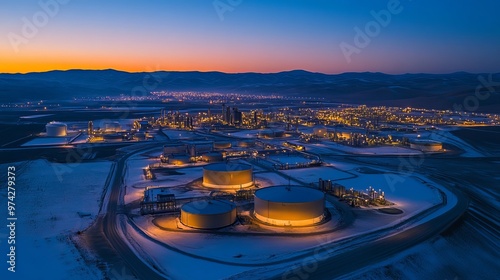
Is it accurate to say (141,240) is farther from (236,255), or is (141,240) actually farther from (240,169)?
(240,169)

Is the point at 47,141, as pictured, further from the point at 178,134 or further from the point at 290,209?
the point at 290,209

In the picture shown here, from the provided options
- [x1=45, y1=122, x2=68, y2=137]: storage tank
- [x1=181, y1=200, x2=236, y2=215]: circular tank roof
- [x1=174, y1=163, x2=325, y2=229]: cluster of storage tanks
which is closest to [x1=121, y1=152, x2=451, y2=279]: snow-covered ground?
[x1=174, y1=163, x2=325, y2=229]: cluster of storage tanks

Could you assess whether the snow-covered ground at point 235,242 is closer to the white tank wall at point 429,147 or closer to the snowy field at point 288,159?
the snowy field at point 288,159

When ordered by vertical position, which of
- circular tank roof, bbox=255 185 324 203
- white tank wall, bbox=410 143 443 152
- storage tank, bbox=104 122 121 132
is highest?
circular tank roof, bbox=255 185 324 203

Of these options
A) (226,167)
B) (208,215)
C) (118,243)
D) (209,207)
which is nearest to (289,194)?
(209,207)

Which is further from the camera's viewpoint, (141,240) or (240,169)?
(240,169)

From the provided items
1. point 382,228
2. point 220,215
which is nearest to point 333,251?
point 382,228

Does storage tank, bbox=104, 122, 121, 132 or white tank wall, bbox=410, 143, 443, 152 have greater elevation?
storage tank, bbox=104, 122, 121, 132

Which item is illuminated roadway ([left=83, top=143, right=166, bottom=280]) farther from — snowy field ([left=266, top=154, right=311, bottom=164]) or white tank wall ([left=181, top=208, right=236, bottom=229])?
snowy field ([left=266, top=154, right=311, bottom=164])
